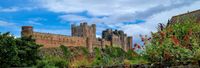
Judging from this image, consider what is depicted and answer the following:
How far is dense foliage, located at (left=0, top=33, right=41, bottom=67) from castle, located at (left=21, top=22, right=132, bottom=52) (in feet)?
162

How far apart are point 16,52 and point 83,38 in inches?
3085

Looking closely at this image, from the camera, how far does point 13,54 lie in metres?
32.2

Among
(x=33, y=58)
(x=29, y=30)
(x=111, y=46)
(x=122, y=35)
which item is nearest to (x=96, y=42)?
(x=111, y=46)

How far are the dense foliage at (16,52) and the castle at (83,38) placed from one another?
4948 cm

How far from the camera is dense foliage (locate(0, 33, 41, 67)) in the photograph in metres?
29.9

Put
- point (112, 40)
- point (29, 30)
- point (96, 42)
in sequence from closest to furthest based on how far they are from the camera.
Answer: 1. point (29, 30)
2. point (96, 42)
3. point (112, 40)

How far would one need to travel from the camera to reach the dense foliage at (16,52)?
1178 inches

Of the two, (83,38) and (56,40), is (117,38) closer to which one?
(83,38)

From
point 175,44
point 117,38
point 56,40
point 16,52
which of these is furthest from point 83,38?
point 175,44

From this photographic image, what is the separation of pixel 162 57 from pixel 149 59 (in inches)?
24.3

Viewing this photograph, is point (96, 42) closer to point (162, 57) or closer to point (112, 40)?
point (112, 40)

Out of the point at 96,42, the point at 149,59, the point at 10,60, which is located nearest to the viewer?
the point at 149,59

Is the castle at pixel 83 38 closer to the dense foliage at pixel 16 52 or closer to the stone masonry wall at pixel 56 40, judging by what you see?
the stone masonry wall at pixel 56 40

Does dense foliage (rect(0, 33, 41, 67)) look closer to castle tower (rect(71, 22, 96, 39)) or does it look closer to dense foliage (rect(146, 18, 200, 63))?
dense foliage (rect(146, 18, 200, 63))
